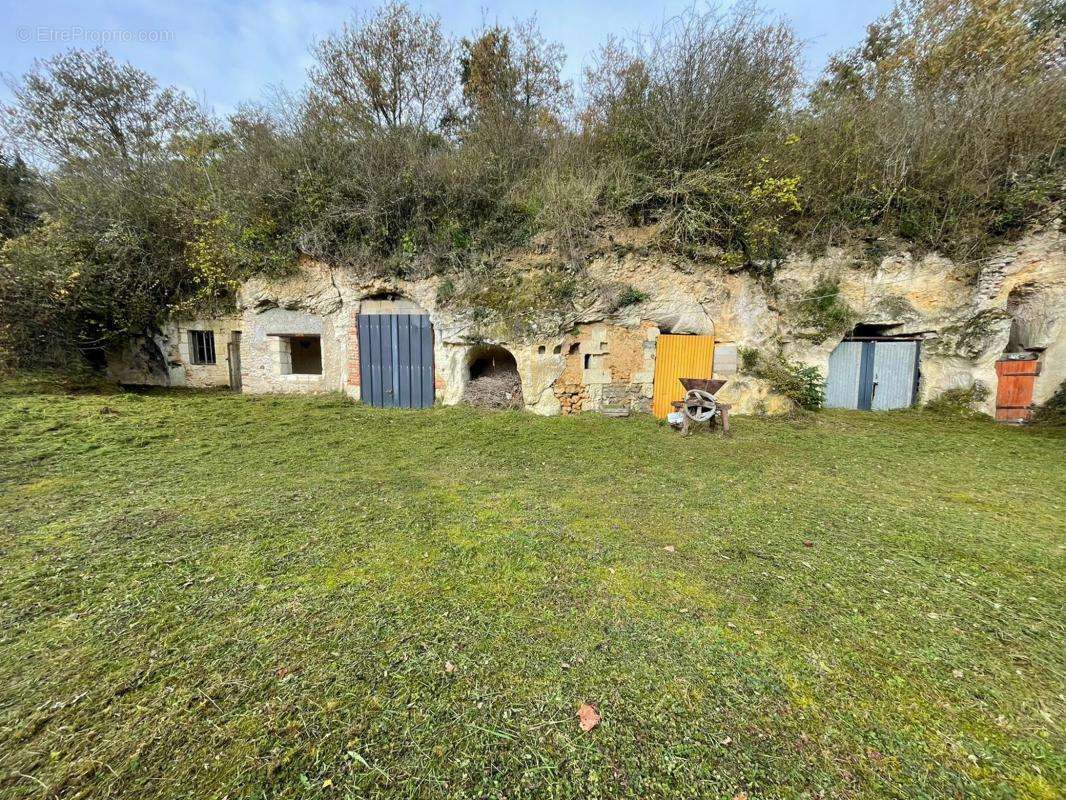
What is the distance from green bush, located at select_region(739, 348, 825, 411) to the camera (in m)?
8.05

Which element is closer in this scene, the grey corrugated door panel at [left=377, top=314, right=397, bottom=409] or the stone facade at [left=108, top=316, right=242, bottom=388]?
the grey corrugated door panel at [left=377, top=314, right=397, bottom=409]

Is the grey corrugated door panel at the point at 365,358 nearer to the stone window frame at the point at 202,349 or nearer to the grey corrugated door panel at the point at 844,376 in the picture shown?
the stone window frame at the point at 202,349

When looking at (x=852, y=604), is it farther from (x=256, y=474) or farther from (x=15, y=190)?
(x=15, y=190)

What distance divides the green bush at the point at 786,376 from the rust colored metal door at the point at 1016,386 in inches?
134

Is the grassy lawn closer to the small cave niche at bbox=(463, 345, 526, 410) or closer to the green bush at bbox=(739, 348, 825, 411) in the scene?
the green bush at bbox=(739, 348, 825, 411)

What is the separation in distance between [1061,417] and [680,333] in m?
7.24

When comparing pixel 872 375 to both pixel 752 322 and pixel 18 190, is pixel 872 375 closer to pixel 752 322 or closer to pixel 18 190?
pixel 752 322

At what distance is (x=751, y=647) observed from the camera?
2117 mm

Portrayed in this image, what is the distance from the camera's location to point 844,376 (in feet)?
29.1

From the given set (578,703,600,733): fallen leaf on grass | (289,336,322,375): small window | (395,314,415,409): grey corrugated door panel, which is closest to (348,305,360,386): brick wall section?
(395,314,415,409): grey corrugated door panel

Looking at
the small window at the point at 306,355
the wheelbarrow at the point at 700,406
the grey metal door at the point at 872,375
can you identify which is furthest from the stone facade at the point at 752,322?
the small window at the point at 306,355

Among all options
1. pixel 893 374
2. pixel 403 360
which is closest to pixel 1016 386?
pixel 893 374

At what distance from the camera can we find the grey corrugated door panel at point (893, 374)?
338 inches

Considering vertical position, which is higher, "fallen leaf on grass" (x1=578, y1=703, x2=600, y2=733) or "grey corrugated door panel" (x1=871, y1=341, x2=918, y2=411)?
"grey corrugated door panel" (x1=871, y1=341, x2=918, y2=411)
